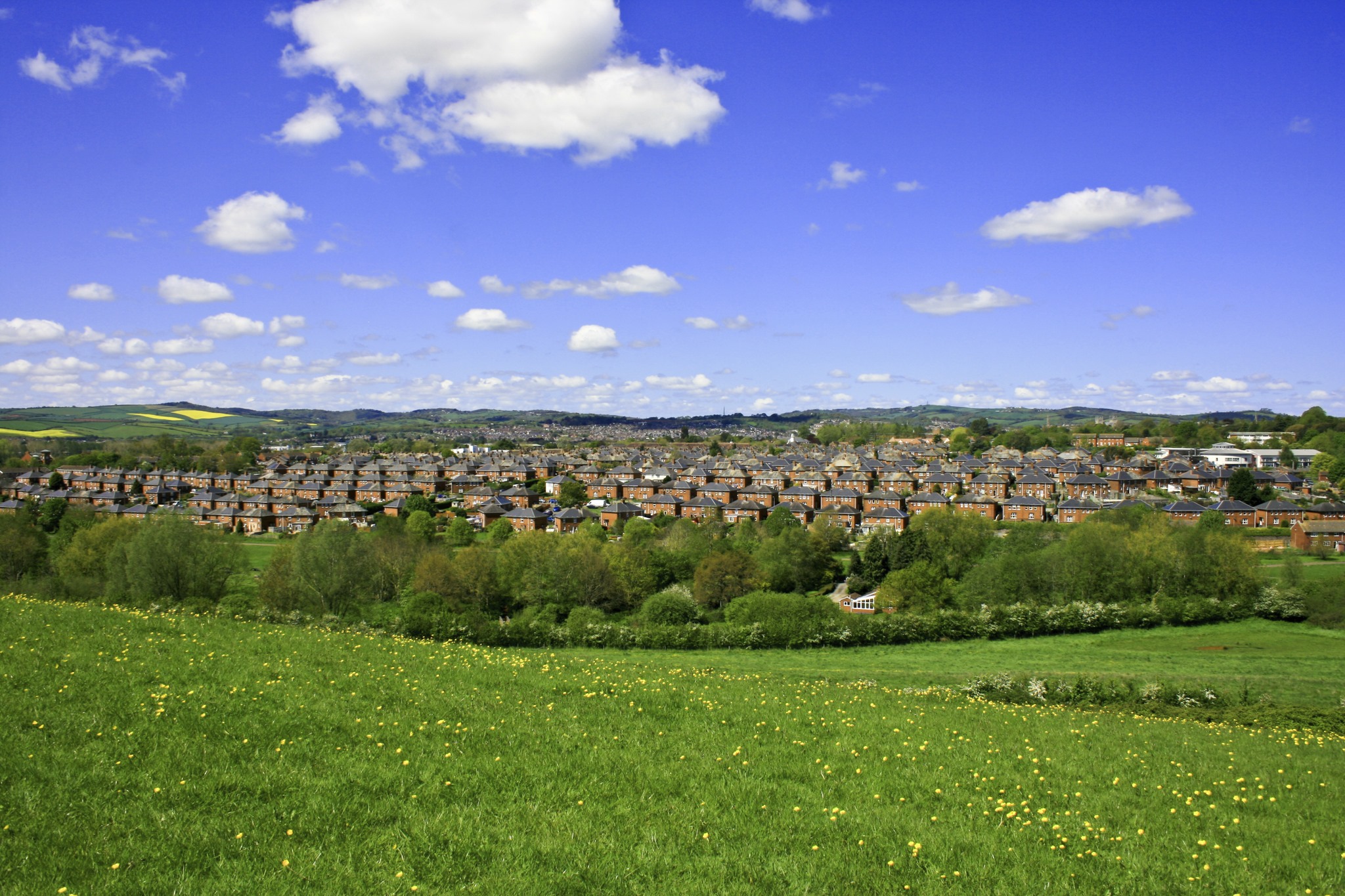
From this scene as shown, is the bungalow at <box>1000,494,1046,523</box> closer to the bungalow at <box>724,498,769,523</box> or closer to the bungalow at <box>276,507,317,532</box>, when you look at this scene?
the bungalow at <box>724,498,769,523</box>

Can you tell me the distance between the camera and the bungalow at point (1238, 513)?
7212cm

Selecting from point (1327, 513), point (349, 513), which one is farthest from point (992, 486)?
point (349, 513)

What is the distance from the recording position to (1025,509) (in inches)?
3236

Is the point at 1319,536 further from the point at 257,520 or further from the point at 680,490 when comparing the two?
the point at 257,520

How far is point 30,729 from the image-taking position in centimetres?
951

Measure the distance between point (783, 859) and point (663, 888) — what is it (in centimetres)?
124

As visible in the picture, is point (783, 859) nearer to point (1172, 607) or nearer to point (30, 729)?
point (30, 729)

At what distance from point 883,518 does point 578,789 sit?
250 feet

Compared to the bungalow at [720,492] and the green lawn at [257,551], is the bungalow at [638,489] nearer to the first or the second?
the bungalow at [720,492]

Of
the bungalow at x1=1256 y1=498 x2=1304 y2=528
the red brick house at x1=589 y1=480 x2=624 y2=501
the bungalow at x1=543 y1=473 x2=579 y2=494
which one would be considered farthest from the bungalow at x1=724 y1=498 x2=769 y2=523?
the bungalow at x1=1256 y1=498 x2=1304 y2=528

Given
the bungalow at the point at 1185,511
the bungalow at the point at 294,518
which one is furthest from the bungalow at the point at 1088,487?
the bungalow at the point at 294,518

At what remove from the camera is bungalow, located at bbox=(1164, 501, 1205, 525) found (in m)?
70.7

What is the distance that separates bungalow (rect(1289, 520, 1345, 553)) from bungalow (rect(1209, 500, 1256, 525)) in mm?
7586

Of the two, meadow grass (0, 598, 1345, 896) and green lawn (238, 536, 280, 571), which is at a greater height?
meadow grass (0, 598, 1345, 896)
